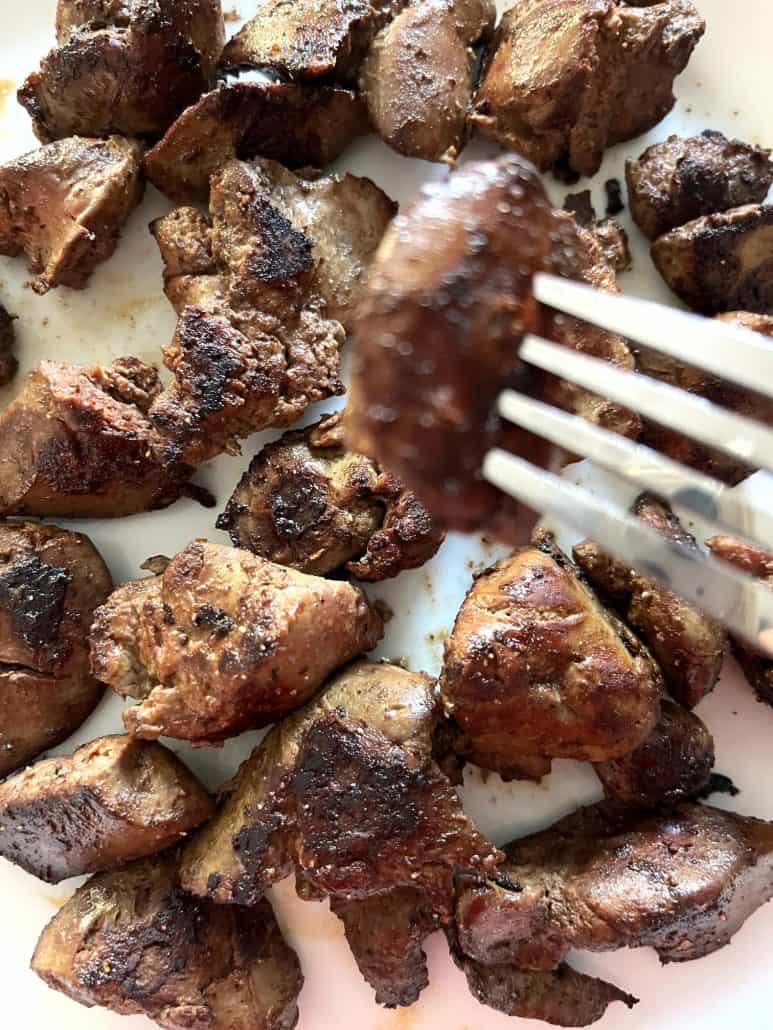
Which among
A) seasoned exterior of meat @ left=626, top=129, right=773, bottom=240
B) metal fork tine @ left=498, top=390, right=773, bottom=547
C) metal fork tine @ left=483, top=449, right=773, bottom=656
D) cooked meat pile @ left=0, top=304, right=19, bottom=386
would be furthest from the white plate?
metal fork tine @ left=483, top=449, right=773, bottom=656

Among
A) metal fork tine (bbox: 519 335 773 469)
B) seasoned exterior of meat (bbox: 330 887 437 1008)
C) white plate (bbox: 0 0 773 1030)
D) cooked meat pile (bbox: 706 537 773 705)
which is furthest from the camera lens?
white plate (bbox: 0 0 773 1030)

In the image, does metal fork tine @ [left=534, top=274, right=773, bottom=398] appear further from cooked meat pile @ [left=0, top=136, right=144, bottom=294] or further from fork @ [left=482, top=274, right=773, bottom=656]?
→ cooked meat pile @ [left=0, top=136, right=144, bottom=294]

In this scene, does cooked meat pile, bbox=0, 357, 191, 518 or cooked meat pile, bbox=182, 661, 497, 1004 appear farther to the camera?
cooked meat pile, bbox=0, 357, 191, 518

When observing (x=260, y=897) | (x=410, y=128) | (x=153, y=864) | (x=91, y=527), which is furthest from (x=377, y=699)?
(x=410, y=128)

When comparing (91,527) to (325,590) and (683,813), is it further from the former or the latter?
(683,813)

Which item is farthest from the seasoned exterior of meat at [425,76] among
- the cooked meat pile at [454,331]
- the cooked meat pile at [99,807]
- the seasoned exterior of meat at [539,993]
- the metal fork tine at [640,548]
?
the seasoned exterior of meat at [539,993]

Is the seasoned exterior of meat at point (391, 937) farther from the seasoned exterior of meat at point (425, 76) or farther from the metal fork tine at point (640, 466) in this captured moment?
the seasoned exterior of meat at point (425, 76)

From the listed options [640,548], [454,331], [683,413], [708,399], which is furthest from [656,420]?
[708,399]

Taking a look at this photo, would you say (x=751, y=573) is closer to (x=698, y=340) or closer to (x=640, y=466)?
(x=640, y=466)
